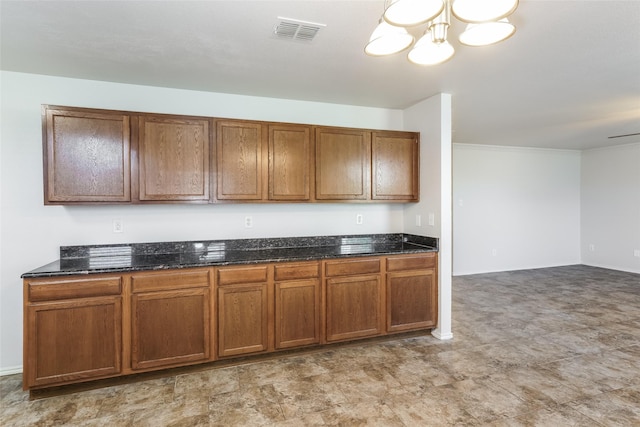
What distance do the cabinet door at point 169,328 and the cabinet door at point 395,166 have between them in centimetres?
203

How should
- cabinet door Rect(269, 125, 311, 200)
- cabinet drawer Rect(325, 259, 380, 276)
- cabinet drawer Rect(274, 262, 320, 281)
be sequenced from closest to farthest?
cabinet drawer Rect(274, 262, 320, 281) < cabinet drawer Rect(325, 259, 380, 276) < cabinet door Rect(269, 125, 311, 200)

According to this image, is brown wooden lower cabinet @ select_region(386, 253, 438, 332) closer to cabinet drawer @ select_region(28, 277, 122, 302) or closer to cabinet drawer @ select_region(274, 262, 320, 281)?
cabinet drawer @ select_region(274, 262, 320, 281)

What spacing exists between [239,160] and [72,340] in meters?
1.87

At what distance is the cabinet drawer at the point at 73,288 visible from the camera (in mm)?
2389

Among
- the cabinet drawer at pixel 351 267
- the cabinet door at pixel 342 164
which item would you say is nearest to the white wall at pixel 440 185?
the cabinet door at pixel 342 164

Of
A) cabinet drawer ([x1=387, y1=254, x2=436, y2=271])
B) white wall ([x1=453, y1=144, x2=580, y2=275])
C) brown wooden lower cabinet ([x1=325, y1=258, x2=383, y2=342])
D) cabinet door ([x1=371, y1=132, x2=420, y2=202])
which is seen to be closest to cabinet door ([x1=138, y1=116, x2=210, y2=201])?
brown wooden lower cabinet ([x1=325, y1=258, x2=383, y2=342])

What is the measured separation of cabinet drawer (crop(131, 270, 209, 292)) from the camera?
261cm

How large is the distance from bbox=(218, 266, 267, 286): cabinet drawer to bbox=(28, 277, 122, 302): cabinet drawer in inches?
29.1

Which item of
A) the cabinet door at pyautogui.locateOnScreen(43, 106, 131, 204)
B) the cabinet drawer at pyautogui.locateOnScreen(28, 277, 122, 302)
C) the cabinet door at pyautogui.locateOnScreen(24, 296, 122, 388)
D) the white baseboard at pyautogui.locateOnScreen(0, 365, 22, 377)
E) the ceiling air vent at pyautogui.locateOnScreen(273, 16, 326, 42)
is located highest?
the ceiling air vent at pyautogui.locateOnScreen(273, 16, 326, 42)

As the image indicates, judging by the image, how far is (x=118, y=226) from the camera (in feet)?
10.2

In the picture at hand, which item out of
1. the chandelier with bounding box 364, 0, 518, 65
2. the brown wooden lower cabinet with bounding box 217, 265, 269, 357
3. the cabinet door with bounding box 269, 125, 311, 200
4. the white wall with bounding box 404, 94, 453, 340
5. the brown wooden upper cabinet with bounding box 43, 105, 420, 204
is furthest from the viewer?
the white wall with bounding box 404, 94, 453, 340

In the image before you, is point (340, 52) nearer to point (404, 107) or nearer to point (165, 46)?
point (165, 46)

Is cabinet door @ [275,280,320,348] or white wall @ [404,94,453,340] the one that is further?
white wall @ [404,94,453,340]

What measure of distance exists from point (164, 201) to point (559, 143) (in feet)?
22.5
